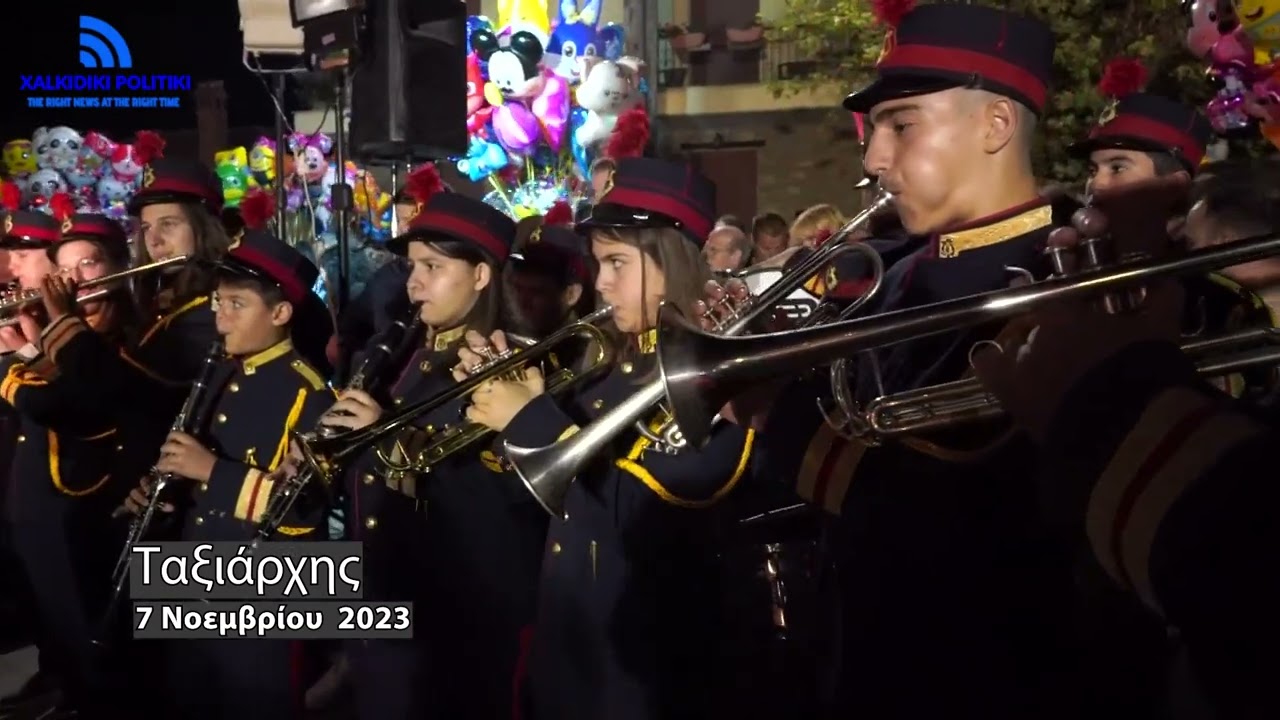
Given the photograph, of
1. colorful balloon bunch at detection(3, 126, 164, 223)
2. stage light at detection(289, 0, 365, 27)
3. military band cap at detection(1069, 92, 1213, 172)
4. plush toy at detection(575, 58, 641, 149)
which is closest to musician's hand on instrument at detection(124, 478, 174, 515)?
stage light at detection(289, 0, 365, 27)

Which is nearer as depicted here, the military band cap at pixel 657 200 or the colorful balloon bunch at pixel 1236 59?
the military band cap at pixel 657 200

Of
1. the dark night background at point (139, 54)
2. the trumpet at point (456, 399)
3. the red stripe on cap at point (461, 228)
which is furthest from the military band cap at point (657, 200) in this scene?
the dark night background at point (139, 54)

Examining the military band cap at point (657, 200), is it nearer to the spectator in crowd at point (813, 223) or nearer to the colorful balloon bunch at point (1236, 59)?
the colorful balloon bunch at point (1236, 59)

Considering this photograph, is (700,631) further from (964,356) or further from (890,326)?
(890,326)

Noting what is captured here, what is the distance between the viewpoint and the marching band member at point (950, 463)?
2137 mm

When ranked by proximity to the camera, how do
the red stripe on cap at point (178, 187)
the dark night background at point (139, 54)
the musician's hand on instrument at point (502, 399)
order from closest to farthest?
1. the musician's hand on instrument at point (502, 399)
2. the red stripe on cap at point (178, 187)
3. the dark night background at point (139, 54)

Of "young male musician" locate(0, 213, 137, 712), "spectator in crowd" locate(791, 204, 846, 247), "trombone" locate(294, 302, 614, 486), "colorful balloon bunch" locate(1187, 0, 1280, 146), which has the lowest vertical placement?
"young male musician" locate(0, 213, 137, 712)

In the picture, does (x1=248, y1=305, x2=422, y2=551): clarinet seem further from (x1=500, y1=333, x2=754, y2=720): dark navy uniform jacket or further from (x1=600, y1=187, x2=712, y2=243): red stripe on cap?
(x1=600, y1=187, x2=712, y2=243): red stripe on cap

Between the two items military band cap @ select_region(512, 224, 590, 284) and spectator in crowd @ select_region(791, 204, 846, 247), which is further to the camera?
spectator in crowd @ select_region(791, 204, 846, 247)

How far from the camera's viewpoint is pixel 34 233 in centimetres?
635

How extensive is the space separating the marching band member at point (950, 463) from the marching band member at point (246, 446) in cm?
236

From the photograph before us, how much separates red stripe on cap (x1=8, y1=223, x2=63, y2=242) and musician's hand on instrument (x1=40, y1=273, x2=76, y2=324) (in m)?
1.54

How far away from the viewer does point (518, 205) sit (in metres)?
15.5

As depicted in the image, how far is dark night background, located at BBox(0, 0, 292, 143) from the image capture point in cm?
2166
